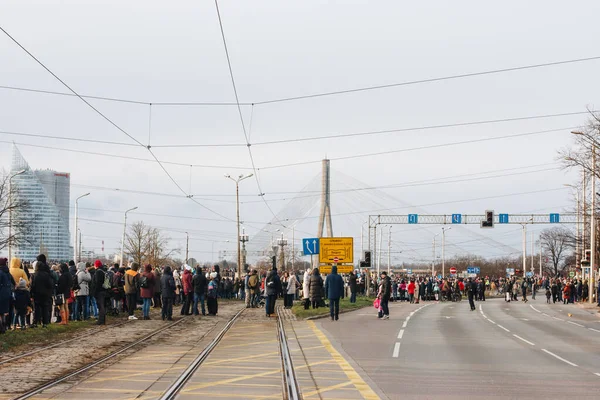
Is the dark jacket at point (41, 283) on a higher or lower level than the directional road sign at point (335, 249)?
lower

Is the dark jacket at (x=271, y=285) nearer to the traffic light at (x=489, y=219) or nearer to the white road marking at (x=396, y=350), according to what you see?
the white road marking at (x=396, y=350)

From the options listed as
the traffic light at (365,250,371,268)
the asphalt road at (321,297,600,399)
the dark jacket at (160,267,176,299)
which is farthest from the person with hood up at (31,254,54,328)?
the traffic light at (365,250,371,268)

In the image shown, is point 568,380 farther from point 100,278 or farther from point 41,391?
point 100,278

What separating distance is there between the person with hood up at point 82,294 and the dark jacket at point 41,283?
2.69 metres

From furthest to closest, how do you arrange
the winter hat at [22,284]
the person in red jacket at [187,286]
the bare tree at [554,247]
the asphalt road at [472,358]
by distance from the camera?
the bare tree at [554,247]
the person in red jacket at [187,286]
the winter hat at [22,284]
the asphalt road at [472,358]

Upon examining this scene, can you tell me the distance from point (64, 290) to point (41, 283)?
50.6 inches

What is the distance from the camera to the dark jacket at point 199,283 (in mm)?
31219

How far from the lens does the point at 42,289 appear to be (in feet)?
74.5

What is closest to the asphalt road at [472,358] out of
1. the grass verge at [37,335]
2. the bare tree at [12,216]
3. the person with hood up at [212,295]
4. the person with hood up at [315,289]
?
the person with hood up at [315,289]

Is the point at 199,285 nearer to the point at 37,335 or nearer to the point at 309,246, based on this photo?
the point at 309,246

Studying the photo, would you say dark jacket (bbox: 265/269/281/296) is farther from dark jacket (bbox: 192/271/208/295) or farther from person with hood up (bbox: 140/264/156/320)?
person with hood up (bbox: 140/264/156/320)

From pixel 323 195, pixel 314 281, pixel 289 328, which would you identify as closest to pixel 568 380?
pixel 289 328

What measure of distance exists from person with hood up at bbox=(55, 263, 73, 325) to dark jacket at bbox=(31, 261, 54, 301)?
2.99 feet

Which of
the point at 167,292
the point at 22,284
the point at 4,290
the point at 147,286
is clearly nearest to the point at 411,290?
the point at 167,292
